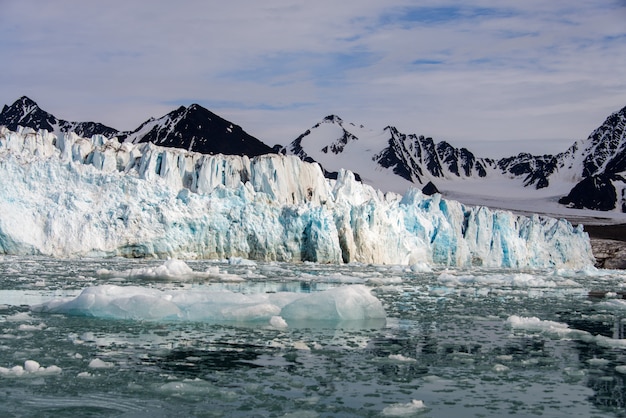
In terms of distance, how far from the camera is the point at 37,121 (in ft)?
380

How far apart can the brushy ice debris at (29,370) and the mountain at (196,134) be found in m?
91.4

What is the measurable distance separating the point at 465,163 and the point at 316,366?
183442 mm

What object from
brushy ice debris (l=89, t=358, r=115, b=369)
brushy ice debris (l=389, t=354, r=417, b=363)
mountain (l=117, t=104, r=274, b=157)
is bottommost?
brushy ice debris (l=389, t=354, r=417, b=363)

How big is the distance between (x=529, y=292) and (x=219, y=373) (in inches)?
585

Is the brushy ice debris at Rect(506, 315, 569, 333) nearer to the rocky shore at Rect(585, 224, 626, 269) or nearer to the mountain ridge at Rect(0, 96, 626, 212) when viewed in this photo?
the rocky shore at Rect(585, 224, 626, 269)

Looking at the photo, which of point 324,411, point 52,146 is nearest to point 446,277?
point 324,411

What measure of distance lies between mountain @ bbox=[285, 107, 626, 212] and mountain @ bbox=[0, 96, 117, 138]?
49.8m

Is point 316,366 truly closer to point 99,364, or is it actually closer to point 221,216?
point 99,364

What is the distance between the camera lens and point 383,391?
7.14 m

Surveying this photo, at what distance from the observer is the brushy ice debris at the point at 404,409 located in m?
6.24

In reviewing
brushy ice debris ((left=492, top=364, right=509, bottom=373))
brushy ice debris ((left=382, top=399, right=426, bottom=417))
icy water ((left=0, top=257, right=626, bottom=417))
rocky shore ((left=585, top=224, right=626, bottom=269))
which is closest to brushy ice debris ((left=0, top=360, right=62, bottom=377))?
icy water ((left=0, top=257, right=626, bottom=417))

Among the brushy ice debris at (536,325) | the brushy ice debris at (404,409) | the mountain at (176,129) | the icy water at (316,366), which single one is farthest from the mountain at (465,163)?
the brushy ice debris at (404,409)

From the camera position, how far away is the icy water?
651cm

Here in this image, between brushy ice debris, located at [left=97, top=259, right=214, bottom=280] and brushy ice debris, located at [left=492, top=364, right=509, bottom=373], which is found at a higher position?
brushy ice debris, located at [left=97, top=259, right=214, bottom=280]
